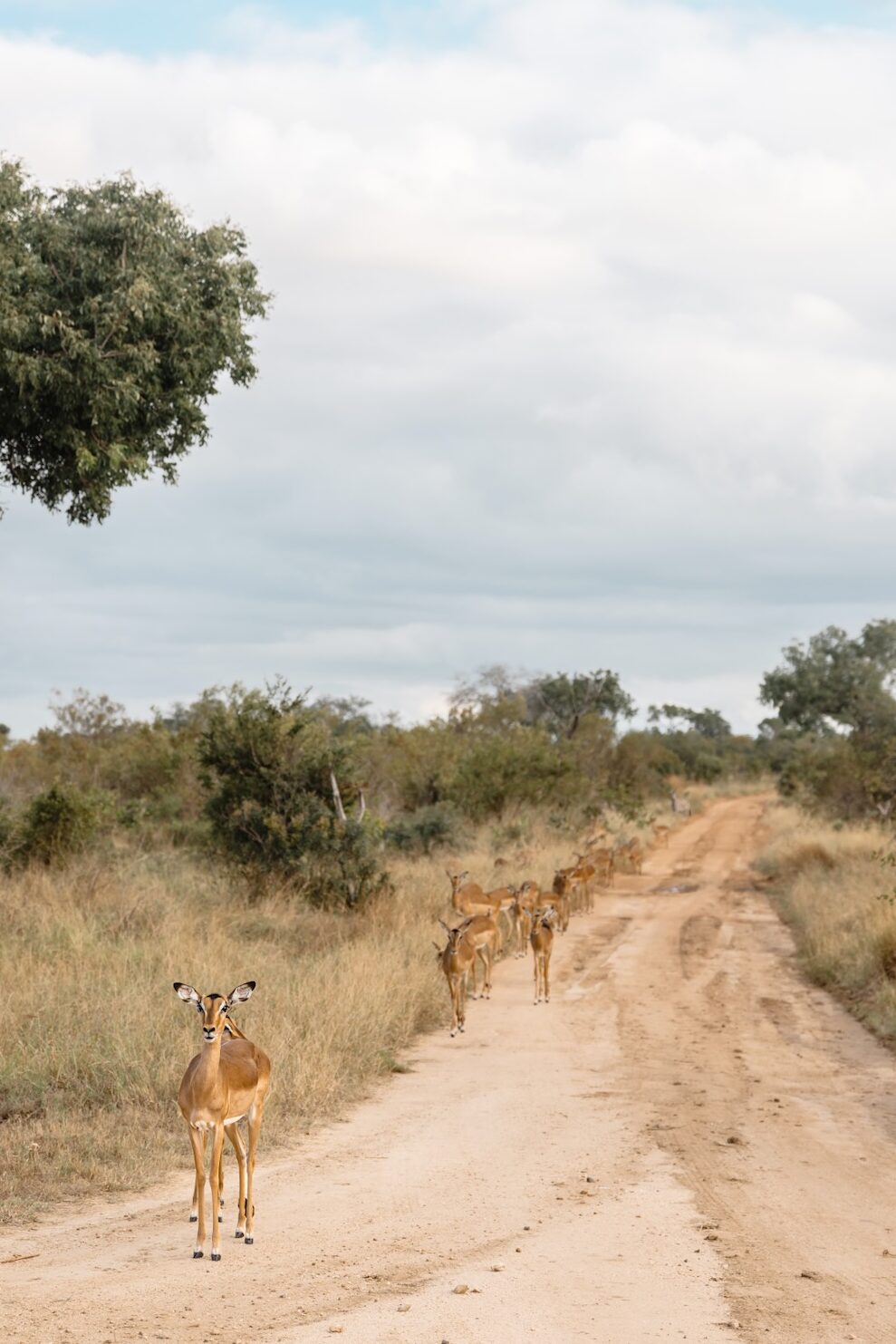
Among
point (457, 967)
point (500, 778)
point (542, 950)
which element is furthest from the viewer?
point (500, 778)

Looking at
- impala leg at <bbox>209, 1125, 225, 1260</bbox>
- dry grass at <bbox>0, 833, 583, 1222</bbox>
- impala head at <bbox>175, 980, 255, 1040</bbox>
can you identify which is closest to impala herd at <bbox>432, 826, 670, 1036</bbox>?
dry grass at <bbox>0, 833, 583, 1222</bbox>

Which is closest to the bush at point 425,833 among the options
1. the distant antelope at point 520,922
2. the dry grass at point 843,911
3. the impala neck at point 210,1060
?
the dry grass at point 843,911

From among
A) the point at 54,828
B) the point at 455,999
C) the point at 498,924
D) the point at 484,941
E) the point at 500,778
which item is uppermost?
the point at 500,778

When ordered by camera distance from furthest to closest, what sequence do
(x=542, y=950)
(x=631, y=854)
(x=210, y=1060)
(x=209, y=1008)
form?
(x=631, y=854) → (x=542, y=950) → (x=210, y=1060) → (x=209, y=1008)

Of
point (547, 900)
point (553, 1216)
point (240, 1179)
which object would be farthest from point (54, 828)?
point (553, 1216)

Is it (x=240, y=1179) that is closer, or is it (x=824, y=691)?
(x=240, y=1179)

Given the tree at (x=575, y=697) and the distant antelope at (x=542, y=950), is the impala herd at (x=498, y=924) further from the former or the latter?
the tree at (x=575, y=697)

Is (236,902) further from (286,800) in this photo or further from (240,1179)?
(240,1179)

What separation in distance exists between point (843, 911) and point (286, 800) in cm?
797

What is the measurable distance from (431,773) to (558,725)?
94.4ft

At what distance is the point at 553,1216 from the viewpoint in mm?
7660

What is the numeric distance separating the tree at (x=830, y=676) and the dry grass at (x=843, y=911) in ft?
149

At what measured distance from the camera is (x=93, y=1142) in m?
8.77

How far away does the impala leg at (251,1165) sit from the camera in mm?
6980
